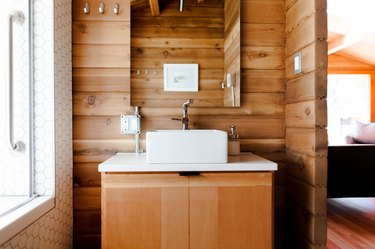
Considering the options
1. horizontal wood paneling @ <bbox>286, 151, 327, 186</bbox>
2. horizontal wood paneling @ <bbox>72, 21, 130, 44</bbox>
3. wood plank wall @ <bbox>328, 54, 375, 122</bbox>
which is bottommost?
horizontal wood paneling @ <bbox>286, 151, 327, 186</bbox>

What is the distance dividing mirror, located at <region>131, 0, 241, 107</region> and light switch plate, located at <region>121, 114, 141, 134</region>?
10cm

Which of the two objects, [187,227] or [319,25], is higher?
[319,25]

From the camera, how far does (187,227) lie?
1424 millimetres

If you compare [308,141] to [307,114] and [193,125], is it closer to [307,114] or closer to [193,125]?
[307,114]

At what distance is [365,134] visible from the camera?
3.45 meters

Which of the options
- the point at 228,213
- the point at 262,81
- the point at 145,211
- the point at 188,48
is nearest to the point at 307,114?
the point at 262,81

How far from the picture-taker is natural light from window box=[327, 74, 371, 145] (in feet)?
22.0

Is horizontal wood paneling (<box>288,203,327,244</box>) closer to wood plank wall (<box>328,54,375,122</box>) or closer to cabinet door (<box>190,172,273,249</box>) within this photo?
cabinet door (<box>190,172,273,249</box>)

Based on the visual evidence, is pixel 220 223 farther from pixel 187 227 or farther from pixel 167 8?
pixel 167 8

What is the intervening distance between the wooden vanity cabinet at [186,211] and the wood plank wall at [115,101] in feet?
1.69

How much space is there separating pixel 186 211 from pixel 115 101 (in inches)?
32.9

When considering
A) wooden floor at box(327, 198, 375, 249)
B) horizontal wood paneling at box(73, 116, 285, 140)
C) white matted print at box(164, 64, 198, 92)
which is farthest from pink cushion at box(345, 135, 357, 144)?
white matted print at box(164, 64, 198, 92)

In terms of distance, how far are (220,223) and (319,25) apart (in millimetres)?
1090

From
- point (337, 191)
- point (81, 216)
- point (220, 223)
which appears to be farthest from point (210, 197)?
point (337, 191)
